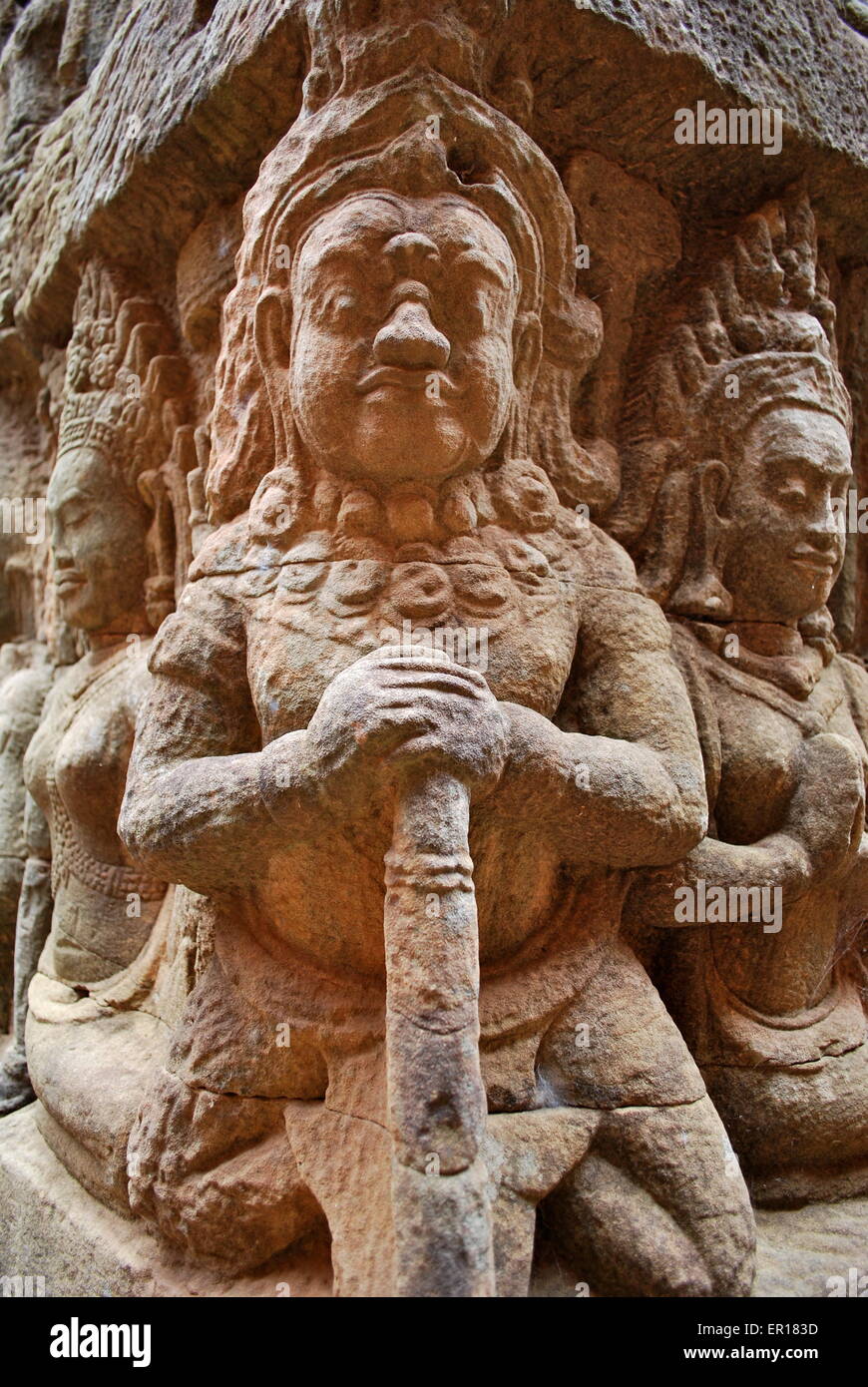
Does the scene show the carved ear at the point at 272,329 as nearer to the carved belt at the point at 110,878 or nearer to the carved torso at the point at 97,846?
the carved torso at the point at 97,846

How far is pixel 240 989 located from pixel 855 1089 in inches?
61.4

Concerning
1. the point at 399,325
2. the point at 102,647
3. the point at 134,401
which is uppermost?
the point at 134,401

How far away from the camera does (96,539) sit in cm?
327

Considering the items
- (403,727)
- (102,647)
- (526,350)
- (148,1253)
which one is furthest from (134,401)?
(148,1253)

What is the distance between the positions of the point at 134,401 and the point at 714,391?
72.3 inches

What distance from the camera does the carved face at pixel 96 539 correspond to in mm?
3268

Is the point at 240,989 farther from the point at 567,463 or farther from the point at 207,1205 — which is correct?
the point at 567,463

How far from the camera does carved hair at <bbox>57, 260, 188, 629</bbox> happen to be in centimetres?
318

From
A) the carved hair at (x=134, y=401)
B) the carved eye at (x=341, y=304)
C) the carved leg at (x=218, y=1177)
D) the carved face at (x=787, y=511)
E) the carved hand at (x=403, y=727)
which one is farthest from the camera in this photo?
the carved hair at (x=134, y=401)

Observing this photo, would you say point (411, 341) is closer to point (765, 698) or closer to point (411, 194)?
point (411, 194)

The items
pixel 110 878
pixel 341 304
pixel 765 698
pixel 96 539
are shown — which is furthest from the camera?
pixel 96 539

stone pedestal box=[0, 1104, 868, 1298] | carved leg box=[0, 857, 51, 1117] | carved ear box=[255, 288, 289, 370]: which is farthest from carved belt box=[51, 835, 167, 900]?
carved ear box=[255, 288, 289, 370]

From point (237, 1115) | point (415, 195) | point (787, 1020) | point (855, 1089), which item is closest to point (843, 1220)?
point (855, 1089)

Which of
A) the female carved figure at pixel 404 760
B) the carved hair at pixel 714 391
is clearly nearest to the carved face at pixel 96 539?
the female carved figure at pixel 404 760
